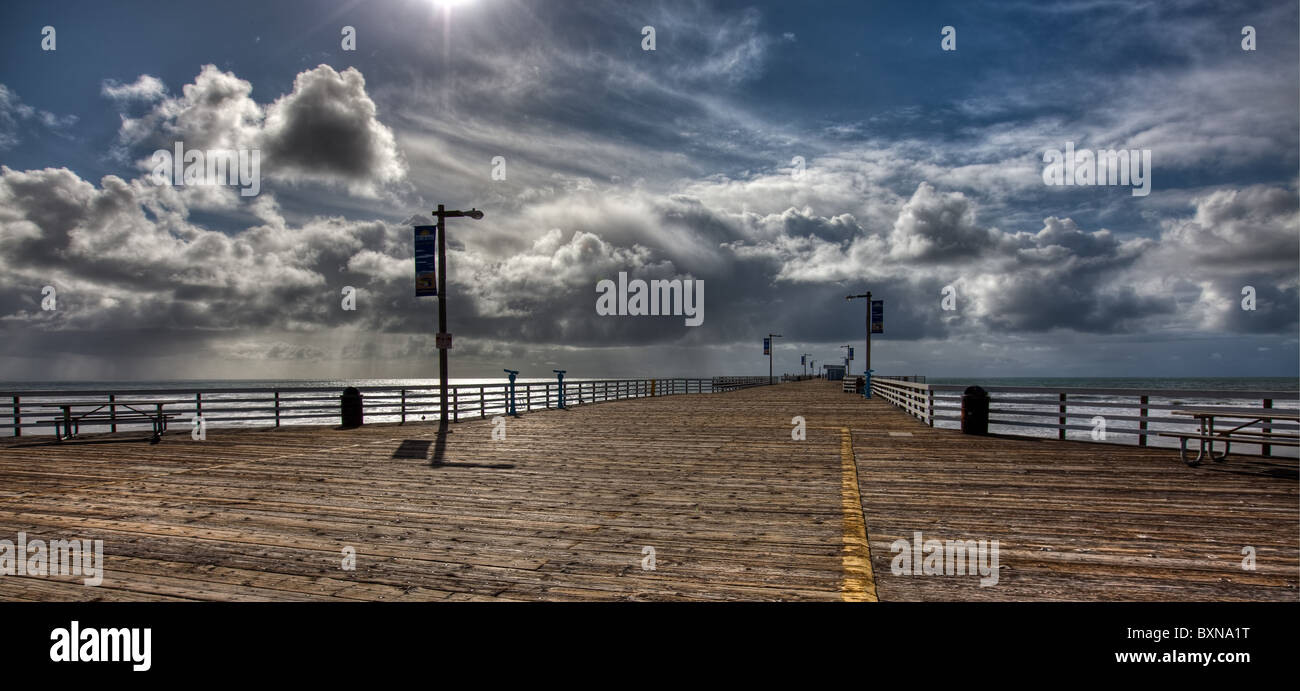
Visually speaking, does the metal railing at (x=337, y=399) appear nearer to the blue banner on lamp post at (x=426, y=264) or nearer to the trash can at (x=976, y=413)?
the blue banner on lamp post at (x=426, y=264)

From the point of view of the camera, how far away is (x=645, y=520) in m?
6.56

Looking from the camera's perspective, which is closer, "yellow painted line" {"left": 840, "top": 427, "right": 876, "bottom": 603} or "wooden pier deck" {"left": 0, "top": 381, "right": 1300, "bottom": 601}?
"yellow painted line" {"left": 840, "top": 427, "right": 876, "bottom": 603}

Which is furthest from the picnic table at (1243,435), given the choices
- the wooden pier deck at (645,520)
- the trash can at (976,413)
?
the trash can at (976,413)

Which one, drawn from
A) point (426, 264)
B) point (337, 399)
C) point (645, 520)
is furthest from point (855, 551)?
point (337, 399)

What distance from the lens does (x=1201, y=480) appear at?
9.15 m

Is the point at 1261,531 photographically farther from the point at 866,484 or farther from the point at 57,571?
the point at 57,571

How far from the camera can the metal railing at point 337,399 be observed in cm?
A: 1550

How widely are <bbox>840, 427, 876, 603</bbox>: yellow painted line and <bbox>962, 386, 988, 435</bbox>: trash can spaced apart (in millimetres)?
7807

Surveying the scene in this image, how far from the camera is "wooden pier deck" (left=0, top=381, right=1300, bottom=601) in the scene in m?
4.57

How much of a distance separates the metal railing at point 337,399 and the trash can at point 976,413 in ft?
44.9

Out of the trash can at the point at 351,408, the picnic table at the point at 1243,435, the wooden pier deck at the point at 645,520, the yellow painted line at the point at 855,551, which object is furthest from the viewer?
the trash can at the point at 351,408

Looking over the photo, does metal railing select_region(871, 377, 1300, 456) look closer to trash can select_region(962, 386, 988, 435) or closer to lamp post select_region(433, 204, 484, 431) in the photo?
trash can select_region(962, 386, 988, 435)

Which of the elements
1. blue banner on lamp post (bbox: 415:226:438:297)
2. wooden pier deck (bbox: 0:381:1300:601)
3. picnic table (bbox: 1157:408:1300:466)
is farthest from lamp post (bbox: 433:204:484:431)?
picnic table (bbox: 1157:408:1300:466)
